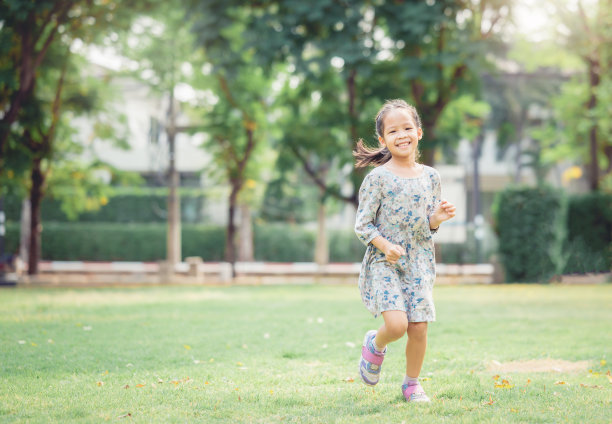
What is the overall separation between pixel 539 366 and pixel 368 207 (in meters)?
2.40

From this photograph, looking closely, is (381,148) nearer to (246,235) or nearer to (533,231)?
(533,231)

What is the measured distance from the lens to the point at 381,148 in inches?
194

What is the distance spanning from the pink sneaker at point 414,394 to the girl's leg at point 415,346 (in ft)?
0.24

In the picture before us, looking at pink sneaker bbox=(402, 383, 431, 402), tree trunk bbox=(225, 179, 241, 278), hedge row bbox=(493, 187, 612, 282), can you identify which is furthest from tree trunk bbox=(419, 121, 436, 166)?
pink sneaker bbox=(402, 383, 431, 402)

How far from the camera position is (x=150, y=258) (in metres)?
25.0

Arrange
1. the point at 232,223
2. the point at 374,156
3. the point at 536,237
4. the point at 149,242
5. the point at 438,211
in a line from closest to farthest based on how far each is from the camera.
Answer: the point at 438,211 → the point at 374,156 → the point at 536,237 → the point at 232,223 → the point at 149,242

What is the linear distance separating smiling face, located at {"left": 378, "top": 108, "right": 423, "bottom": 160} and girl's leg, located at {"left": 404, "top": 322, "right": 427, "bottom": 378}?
1.12 metres

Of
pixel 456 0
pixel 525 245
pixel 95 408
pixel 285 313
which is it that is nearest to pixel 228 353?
pixel 95 408

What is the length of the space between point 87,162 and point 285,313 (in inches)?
416

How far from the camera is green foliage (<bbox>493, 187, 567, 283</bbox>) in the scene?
52.7ft

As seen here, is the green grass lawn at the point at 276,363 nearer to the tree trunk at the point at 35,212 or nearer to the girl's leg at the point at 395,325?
the girl's leg at the point at 395,325

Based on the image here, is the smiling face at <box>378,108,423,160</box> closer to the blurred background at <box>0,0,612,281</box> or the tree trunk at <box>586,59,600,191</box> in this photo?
the blurred background at <box>0,0,612,281</box>

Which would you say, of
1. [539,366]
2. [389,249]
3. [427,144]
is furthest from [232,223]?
[389,249]

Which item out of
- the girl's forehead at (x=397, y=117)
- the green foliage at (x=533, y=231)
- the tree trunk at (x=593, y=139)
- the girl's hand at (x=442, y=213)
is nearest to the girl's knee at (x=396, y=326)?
the girl's hand at (x=442, y=213)
